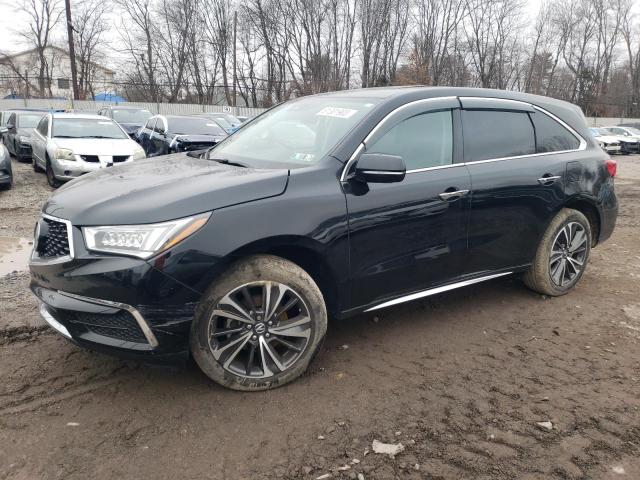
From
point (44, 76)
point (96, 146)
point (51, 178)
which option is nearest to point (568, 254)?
point (96, 146)

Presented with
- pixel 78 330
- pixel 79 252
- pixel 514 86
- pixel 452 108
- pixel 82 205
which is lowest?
pixel 78 330

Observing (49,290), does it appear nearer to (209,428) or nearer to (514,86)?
(209,428)

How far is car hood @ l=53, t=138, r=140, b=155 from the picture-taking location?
30.5 feet

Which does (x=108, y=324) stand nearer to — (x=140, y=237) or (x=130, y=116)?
(x=140, y=237)

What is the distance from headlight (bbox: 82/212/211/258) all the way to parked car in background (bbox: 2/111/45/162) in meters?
12.2

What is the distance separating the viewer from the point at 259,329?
282 cm

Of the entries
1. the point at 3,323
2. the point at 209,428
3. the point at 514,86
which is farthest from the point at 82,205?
the point at 514,86

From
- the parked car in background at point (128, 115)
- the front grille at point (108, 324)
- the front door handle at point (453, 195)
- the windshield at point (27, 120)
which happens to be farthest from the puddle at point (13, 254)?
the parked car in background at point (128, 115)

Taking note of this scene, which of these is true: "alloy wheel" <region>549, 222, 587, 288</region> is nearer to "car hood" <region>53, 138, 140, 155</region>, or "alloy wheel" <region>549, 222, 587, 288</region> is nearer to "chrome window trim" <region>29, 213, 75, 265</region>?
"chrome window trim" <region>29, 213, 75, 265</region>

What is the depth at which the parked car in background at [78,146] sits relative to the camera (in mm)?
9148

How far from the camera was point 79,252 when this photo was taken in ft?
8.34

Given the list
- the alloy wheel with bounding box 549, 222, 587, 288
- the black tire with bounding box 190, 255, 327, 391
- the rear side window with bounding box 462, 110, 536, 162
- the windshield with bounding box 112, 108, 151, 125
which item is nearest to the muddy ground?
the black tire with bounding box 190, 255, 327, 391

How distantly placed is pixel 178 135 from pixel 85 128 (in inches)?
75.0

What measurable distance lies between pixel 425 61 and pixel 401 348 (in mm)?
41924
